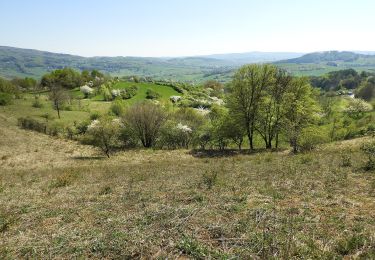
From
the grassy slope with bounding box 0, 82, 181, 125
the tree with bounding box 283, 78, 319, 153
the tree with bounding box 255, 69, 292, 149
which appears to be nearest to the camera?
the tree with bounding box 283, 78, 319, 153

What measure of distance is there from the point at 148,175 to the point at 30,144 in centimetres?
3083

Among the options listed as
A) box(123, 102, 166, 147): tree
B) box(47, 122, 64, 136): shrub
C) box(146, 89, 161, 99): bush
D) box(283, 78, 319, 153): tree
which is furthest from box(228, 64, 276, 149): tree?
box(146, 89, 161, 99): bush

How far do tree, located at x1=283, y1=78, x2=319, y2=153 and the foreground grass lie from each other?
61.8 feet

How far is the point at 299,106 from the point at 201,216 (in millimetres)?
29397

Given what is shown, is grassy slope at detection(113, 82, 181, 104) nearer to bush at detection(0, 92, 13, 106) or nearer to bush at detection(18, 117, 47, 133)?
bush at detection(0, 92, 13, 106)

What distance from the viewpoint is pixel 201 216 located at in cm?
927

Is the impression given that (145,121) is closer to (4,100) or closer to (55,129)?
(55,129)

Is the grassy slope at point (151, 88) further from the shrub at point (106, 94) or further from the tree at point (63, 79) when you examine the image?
the tree at point (63, 79)

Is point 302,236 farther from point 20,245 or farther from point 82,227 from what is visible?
point 20,245

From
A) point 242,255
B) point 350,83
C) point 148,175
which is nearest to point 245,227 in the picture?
point 242,255

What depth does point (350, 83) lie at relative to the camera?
172125 mm

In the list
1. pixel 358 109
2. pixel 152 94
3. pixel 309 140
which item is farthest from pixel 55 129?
pixel 358 109

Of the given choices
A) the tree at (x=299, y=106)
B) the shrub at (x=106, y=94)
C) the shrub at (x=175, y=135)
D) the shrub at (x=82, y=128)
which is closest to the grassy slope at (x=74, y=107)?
the shrub at (x=106, y=94)

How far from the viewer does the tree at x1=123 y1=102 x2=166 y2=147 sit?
4478cm
